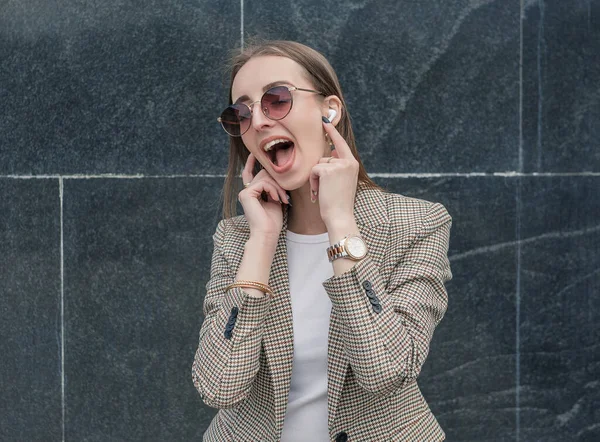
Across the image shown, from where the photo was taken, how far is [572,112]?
4.10 metres

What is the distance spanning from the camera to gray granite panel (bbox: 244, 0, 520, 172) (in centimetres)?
387

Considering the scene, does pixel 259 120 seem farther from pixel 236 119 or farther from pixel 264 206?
pixel 264 206

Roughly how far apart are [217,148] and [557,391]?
8.44 feet

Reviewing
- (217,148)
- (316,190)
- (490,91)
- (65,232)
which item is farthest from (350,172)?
(65,232)

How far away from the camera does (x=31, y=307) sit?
4.13 meters

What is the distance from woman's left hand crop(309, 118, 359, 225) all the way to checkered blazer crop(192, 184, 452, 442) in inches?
5.8

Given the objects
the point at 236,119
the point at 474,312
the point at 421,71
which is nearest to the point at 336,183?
the point at 236,119

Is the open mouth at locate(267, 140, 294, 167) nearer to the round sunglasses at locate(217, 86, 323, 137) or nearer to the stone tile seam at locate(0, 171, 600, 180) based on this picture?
the round sunglasses at locate(217, 86, 323, 137)

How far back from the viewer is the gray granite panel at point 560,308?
13.5ft

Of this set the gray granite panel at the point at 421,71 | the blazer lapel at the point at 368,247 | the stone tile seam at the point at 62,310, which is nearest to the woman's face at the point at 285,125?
the blazer lapel at the point at 368,247

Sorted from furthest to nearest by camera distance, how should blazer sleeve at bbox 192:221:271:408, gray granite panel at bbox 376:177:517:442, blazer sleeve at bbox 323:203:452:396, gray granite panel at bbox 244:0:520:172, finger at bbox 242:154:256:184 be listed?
gray granite panel at bbox 376:177:517:442, gray granite panel at bbox 244:0:520:172, finger at bbox 242:154:256:184, blazer sleeve at bbox 192:221:271:408, blazer sleeve at bbox 323:203:452:396

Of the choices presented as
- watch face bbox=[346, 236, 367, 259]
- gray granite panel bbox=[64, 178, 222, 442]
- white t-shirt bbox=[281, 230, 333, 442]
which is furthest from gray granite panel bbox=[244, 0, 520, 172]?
watch face bbox=[346, 236, 367, 259]

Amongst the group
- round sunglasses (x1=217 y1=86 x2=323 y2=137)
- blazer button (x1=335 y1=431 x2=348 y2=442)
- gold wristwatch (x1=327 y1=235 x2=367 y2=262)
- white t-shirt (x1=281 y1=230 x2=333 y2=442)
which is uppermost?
round sunglasses (x1=217 y1=86 x2=323 y2=137)

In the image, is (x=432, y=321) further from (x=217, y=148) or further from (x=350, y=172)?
(x=217, y=148)
